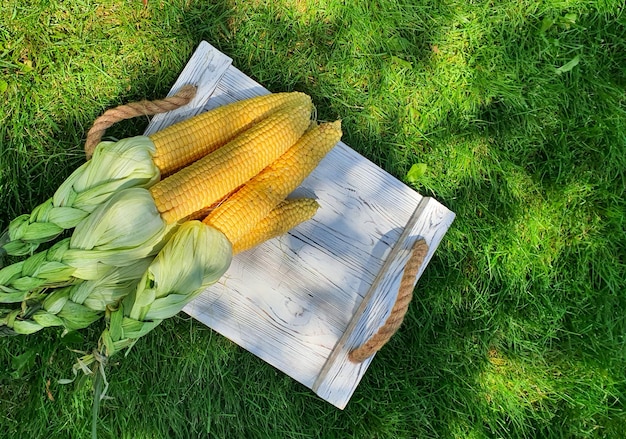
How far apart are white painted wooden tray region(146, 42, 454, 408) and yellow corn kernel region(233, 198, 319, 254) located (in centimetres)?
13

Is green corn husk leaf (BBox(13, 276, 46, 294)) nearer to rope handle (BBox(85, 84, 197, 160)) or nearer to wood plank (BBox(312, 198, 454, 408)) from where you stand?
rope handle (BBox(85, 84, 197, 160))

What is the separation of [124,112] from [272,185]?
24.8 inches

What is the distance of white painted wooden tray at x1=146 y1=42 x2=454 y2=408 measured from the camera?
1.97m

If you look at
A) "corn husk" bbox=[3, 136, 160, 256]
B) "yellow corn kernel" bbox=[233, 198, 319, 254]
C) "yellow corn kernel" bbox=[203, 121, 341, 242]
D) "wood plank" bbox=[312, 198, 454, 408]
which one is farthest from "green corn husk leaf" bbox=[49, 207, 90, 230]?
"wood plank" bbox=[312, 198, 454, 408]

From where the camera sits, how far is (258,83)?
7.06 ft

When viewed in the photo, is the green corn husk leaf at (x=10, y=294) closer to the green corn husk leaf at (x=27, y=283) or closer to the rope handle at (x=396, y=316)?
the green corn husk leaf at (x=27, y=283)

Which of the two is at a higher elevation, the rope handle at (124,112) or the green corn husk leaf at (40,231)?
the rope handle at (124,112)

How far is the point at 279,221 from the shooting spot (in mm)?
1812

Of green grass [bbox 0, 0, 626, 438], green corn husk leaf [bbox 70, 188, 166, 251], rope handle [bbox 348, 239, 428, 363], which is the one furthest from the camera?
green grass [bbox 0, 0, 626, 438]

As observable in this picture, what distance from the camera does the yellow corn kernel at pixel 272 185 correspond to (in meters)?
1.67

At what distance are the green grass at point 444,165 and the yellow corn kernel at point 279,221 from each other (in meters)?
0.56

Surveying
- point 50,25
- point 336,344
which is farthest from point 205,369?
point 50,25

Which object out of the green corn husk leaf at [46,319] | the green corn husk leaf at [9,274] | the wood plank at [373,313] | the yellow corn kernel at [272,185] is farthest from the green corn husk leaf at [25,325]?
the wood plank at [373,313]

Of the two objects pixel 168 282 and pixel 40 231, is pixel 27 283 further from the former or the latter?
pixel 168 282
